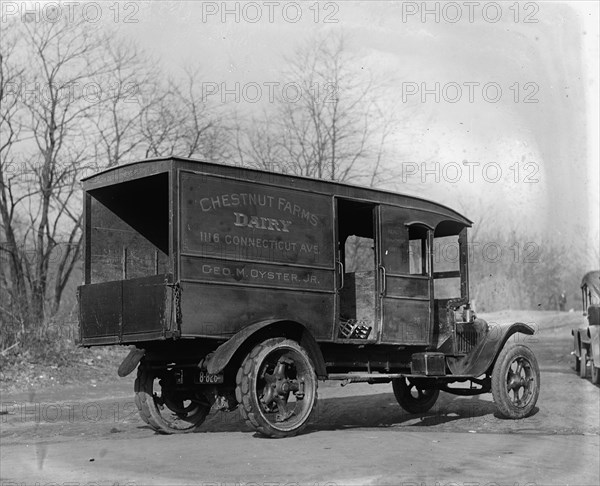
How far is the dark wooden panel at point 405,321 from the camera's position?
35.9 ft

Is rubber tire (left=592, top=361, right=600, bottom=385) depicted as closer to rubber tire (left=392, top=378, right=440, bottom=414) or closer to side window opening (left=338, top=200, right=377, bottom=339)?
rubber tire (left=392, top=378, right=440, bottom=414)

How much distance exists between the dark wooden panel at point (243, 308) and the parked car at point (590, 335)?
7.89 meters

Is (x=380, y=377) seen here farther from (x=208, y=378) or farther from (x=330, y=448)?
(x=330, y=448)

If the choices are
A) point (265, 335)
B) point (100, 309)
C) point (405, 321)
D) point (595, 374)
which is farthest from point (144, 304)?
point (595, 374)

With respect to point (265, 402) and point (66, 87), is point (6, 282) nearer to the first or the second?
point (66, 87)

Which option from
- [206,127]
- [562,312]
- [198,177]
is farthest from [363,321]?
[562,312]

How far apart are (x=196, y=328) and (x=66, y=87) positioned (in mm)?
17185

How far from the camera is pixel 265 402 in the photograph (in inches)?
362

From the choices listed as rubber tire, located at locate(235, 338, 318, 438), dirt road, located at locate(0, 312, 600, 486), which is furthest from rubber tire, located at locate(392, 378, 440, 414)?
rubber tire, located at locate(235, 338, 318, 438)

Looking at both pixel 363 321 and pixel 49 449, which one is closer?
pixel 49 449

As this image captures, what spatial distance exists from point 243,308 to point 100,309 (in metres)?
1.57

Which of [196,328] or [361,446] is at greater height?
[196,328]

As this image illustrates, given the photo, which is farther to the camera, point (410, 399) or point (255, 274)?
point (410, 399)

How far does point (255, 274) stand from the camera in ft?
30.8
